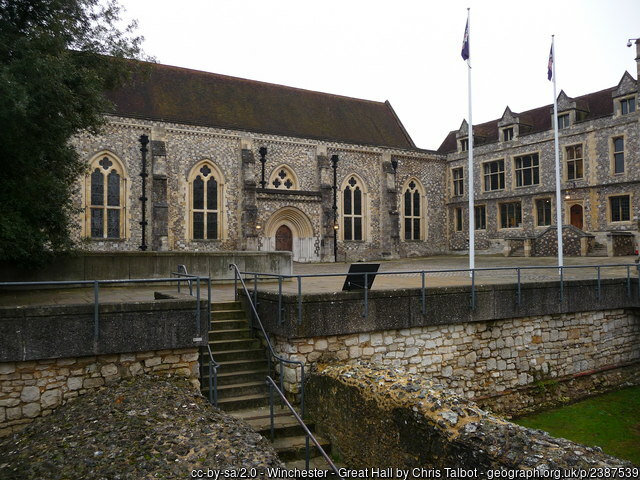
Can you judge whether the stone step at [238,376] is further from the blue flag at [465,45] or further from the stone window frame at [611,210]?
the stone window frame at [611,210]

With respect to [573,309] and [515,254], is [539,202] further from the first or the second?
[573,309]

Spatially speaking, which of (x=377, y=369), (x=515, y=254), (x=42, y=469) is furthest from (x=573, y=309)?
(x=515, y=254)

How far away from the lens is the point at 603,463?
5.47m

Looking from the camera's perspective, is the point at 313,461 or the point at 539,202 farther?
the point at 539,202

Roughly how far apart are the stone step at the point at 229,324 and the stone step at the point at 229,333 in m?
0.06

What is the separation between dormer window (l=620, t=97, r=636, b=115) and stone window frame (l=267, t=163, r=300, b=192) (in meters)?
19.3

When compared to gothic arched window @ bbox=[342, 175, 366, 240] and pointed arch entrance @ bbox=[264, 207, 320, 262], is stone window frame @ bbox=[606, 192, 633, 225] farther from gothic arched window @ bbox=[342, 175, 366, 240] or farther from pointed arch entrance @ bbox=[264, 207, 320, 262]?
pointed arch entrance @ bbox=[264, 207, 320, 262]

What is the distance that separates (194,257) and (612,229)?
25343 mm

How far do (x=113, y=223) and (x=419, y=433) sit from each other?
77.8ft

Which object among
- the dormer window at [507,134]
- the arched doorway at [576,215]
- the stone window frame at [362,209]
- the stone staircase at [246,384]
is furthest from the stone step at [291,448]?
the dormer window at [507,134]

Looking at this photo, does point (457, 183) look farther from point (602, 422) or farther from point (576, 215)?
point (602, 422)

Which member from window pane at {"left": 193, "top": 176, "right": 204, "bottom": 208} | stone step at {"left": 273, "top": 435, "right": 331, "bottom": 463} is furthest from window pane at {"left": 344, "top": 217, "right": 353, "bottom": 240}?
stone step at {"left": 273, "top": 435, "right": 331, "bottom": 463}

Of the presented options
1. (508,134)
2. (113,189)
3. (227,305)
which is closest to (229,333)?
(227,305)

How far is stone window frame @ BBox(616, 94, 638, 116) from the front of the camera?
28359 mm
